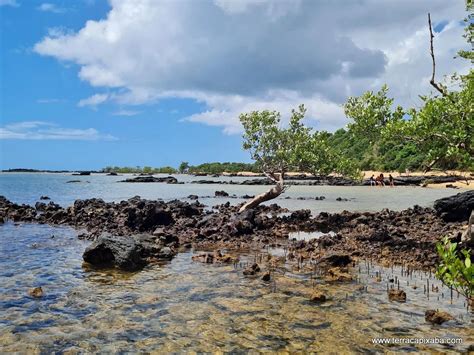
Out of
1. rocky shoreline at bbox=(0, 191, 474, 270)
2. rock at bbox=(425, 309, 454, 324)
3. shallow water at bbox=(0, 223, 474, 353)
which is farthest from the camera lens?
rocky shoreline at bbox=(0, 191, 474, 270)

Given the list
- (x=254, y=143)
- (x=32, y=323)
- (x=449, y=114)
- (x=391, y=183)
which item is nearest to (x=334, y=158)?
(x=254, y=143)

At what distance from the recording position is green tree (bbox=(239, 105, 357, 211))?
110ft

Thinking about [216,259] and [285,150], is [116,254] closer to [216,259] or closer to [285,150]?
[216,259]

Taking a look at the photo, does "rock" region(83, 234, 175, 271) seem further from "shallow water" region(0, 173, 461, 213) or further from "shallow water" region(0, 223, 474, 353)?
"shallow water" region(0, 173, 461, 213)

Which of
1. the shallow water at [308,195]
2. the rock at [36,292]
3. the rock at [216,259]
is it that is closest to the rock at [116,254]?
the rock at [216,259]

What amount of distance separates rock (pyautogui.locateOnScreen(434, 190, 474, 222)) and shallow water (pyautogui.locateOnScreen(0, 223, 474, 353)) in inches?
530

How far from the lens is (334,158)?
34656 mm

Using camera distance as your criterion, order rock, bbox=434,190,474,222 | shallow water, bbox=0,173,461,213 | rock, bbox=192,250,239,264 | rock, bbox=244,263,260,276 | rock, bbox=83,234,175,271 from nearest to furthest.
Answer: rock, bbox=244,263,260,276
rock, bbox=83,234,175,271
rock, bbox=192,250,239,264
rock, bbox=434,190,474,222
shallow water, bbox=0,173,461,213

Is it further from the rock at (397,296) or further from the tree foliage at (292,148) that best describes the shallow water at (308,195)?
the rock at (397,296)

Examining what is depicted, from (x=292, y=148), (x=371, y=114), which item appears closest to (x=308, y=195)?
(x=292, y=148)

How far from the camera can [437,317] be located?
10.3 metres

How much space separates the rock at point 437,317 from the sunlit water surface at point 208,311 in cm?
16

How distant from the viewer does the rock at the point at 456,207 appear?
→ 26628 millimetres

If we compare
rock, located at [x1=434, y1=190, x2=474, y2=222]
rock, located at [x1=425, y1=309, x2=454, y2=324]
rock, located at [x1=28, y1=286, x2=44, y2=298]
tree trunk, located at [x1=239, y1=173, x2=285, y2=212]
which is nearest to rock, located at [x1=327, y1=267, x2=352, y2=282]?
rock, located at [x1=425, y1=309, x2=454, y2=324]
